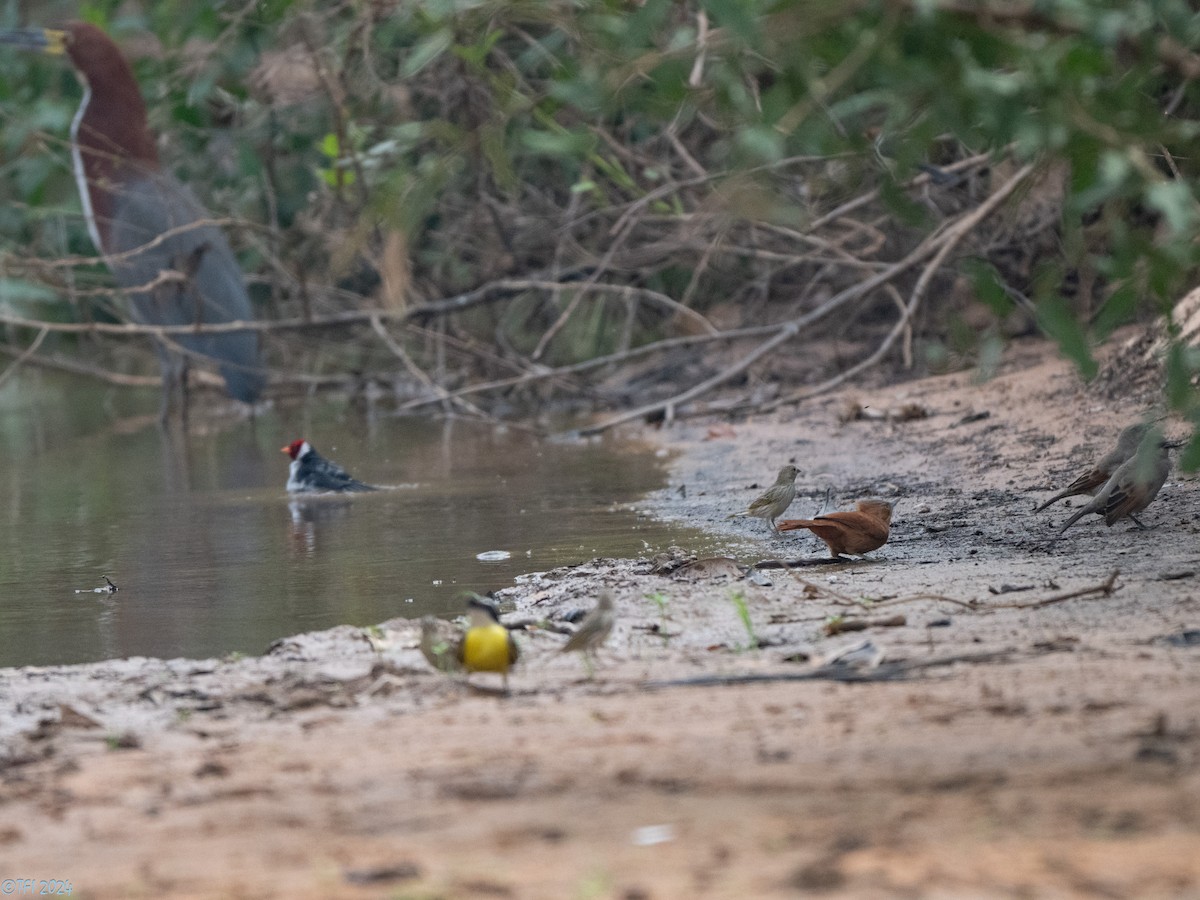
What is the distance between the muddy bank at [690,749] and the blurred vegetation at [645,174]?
1.78 feet

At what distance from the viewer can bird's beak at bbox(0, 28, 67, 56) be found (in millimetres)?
9641

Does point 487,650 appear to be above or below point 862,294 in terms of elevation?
below

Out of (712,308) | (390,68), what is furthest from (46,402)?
(712,308)

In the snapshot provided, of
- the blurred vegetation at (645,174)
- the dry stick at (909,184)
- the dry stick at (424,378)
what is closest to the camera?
the blurred vegetation at (645,174)

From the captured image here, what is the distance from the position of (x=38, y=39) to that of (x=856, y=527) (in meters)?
7.52

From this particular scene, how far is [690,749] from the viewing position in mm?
2309

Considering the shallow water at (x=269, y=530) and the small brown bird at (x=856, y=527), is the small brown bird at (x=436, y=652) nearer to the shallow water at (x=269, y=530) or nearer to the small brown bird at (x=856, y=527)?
the shallow water at (x=269, y=530)

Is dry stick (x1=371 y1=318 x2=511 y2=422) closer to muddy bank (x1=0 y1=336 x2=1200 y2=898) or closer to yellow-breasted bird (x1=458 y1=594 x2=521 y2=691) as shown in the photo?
muddy bank (x1=0 y1=336 x2=1200 y2=898)

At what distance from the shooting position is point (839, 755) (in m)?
2.23

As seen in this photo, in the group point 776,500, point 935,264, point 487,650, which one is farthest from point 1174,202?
point 935,264

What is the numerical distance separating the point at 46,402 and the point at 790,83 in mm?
10468

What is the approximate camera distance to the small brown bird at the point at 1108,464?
4.11 meters

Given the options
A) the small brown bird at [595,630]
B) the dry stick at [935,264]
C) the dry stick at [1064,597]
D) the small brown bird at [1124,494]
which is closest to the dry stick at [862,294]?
the dry stick at [935,264]

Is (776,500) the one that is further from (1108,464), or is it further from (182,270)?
(182,270)
